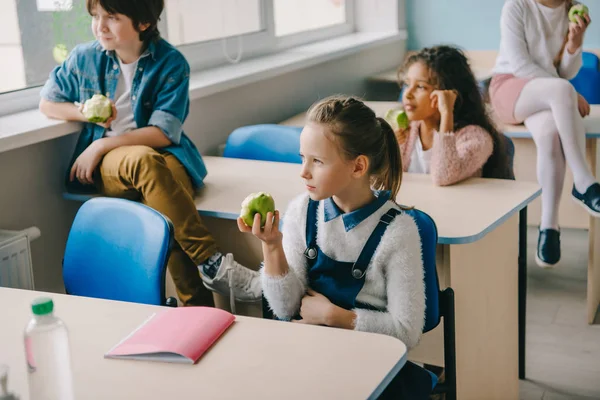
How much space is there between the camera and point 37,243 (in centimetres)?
267

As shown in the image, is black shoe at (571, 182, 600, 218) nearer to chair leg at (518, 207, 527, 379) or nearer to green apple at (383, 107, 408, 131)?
chair leg at (518, 207, 527, 379)

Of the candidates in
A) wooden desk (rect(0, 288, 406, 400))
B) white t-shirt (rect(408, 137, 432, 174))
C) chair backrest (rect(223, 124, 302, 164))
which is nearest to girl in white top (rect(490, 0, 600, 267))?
white t-shirt (rect(408, 137, 432, 174))

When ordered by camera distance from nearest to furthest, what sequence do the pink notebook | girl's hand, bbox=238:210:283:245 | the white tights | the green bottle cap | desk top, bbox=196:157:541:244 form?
1. the green bottle cap
2. the pink notebook
3. girl's hand, bbox=238:210:283:245
4. desk top, bbox=196:157:541:244
5. the white tights

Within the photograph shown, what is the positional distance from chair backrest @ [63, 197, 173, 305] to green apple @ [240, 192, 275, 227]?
0.27m

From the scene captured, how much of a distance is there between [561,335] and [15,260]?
198cm

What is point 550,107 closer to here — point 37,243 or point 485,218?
point 485,218

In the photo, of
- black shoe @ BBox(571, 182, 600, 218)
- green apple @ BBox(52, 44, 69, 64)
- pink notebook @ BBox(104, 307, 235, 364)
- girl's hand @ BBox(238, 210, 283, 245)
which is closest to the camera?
pink notebook @ BBox(104, 307, 235, 364)

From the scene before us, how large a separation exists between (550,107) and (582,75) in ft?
3.46

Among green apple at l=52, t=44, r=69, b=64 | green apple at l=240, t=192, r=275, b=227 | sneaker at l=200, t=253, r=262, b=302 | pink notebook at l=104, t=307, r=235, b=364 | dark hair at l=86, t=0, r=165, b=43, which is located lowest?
sneaker at l=200, t=253, r=262, b=302

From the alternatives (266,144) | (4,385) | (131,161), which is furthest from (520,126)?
(4,385)

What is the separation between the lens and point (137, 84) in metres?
2.69

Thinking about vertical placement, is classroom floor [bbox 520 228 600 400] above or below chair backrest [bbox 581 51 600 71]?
below

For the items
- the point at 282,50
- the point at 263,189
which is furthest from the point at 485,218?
the point at 282,50

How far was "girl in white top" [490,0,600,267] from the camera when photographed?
347 cm
